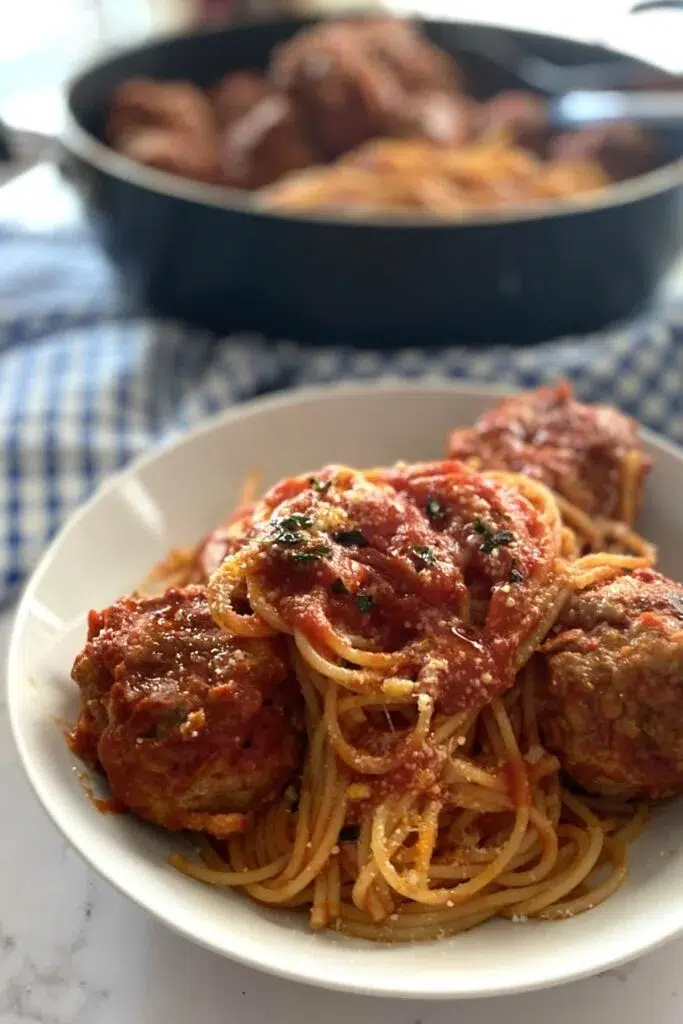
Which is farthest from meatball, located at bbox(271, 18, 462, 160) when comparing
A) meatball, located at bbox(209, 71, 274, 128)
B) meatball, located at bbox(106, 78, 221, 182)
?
meatball, located at bbox(106, 78, 221, 182)

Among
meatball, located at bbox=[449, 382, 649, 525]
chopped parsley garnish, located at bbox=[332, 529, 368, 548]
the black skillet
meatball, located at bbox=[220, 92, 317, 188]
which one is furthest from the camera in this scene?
meatball, located at bbox=[220, 92, 317, 188]

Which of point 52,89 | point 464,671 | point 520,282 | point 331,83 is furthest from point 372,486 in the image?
point 52,89

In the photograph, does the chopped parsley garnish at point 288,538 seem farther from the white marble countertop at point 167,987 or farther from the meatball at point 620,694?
the white marble countertop at point 167,987

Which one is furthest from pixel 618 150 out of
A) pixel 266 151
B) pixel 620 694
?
pixel 620 694

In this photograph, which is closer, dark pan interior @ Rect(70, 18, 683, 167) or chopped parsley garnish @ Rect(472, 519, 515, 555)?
chopped parsley garnish @ Rect(472, 519, 515, 555)

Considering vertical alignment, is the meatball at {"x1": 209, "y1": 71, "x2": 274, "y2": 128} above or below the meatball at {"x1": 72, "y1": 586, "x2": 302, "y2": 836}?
above

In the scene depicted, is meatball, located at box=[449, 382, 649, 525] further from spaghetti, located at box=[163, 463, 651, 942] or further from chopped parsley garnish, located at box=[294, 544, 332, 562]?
chopped parsley garnish, located at box=[294, 544, 332, 562]

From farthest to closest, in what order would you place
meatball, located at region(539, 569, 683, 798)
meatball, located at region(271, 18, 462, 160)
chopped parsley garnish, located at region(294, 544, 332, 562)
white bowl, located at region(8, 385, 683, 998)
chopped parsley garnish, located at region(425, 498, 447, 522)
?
meatball, located at region(271, 18, 462, 160), chopped parsley garnish, located at region(425, 498, 447, 522), chopped parsley garnish, located at region(294, 544, 332, 562), meatball, located at region(539, 569, 683, 798), white bowl, located at region(8, 385, 683, 998)

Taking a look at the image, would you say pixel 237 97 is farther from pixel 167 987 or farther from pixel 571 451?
pixel 167 987
